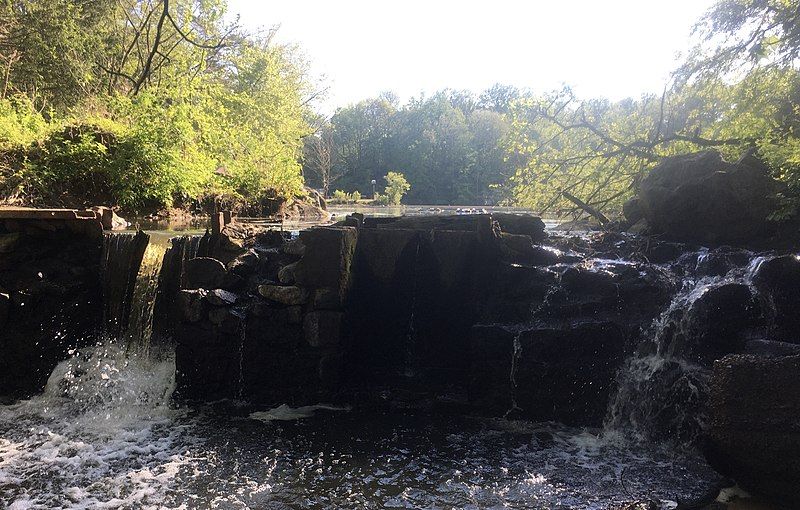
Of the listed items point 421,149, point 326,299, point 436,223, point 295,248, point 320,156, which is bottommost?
point 326,299

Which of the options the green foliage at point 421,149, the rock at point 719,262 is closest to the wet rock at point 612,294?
the rock at point 719,262

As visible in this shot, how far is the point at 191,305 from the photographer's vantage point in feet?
21.4

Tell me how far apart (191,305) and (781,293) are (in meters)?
6.66

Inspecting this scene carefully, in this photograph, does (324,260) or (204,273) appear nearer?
(324,260)

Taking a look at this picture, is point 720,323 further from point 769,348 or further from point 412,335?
point 412,335

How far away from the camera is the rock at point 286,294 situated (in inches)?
258

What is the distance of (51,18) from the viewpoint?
52.4 ft

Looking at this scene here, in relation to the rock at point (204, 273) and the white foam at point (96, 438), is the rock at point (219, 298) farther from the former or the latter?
the white foam at point (96, 438)

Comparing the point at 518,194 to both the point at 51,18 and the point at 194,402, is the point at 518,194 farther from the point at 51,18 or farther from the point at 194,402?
the point at 51,18

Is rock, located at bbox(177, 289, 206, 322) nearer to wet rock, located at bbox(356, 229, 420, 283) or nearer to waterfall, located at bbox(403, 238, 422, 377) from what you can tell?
wet rock, located at bbox(356, 229, 420, 283)

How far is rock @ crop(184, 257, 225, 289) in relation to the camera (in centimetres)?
696

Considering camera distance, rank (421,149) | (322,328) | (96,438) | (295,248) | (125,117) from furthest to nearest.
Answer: (421,149)
(125,117)
(295,248)
(322,328)
(96,438)

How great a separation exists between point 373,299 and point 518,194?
586 centimetres

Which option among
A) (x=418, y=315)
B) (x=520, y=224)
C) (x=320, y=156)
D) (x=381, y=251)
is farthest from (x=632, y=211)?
(x=320, y=156)
